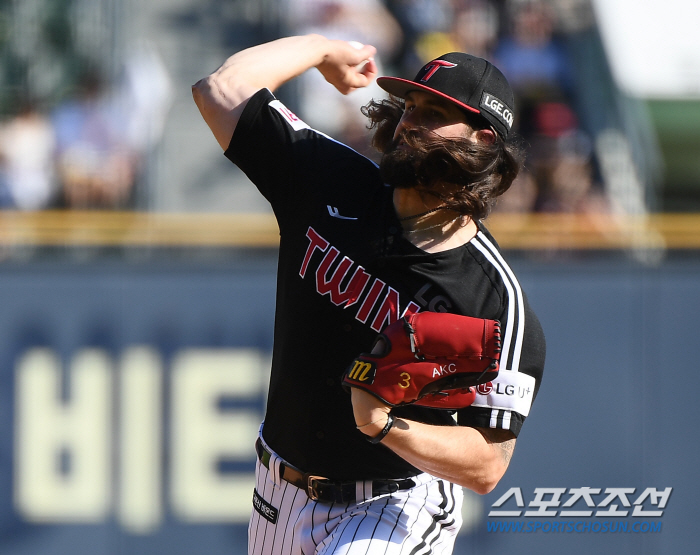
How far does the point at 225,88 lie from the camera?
2.68m

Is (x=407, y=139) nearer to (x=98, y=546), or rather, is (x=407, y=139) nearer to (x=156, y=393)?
(x=156, y=393)

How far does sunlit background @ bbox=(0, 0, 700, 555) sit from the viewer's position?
5.17m

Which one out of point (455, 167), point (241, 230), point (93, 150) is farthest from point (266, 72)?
point (93, 150)

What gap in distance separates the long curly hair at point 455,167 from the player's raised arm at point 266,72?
0.46m

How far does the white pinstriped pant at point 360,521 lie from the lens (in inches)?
98.0

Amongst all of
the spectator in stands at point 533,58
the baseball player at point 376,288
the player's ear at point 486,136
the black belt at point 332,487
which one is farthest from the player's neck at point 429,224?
the spectator in stands at point 533,58

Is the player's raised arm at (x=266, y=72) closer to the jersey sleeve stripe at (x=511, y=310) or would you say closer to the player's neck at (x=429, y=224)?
the player's neck at (x=429, y=224)

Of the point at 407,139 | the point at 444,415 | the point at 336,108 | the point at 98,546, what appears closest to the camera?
the point at 407,139

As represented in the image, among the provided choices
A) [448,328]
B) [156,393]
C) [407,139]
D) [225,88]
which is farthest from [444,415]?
[156,393]

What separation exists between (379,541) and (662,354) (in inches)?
131

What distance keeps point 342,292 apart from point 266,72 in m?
0.76

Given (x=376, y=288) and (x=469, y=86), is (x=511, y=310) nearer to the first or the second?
(x=376, y=288)

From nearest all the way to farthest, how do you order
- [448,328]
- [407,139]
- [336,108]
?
[448,328], [407,139], [336,108]

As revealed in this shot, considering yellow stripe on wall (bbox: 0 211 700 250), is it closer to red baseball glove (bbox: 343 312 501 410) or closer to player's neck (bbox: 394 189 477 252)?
player's neck (bbox: 394 189 477 252)
